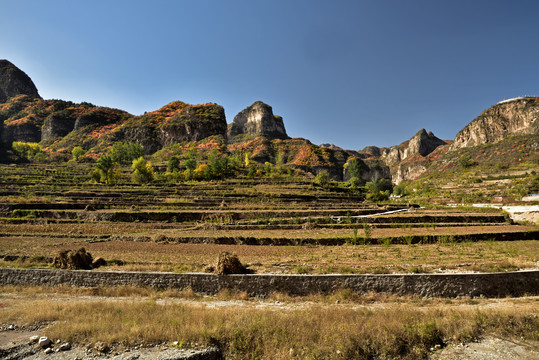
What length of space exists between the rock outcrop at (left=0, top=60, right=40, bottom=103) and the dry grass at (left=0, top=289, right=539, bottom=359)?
239321 millimetres

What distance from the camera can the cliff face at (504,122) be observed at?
319 ft

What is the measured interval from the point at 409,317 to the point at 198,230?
81.5 feet

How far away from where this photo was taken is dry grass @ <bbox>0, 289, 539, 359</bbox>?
7.40 m

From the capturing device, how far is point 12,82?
170 metres

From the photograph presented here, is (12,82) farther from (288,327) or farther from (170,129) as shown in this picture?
(288,327)

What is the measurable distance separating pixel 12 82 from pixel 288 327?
253m

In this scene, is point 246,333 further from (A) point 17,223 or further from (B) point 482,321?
(A) point 17,223

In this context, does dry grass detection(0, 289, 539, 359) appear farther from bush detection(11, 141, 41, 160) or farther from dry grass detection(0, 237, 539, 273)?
bush detection(11, 141, 41, 160)

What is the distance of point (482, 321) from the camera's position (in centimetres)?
850

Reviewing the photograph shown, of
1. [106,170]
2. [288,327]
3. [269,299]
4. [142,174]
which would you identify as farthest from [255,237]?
[106,170]

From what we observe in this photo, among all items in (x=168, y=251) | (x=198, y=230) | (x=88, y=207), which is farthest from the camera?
(x=88, y=207)

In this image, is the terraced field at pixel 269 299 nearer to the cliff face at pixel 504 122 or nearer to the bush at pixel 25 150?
the bush at pixel 25 150

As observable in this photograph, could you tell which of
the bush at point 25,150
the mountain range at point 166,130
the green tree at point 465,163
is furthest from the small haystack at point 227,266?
the bush at point 25,150

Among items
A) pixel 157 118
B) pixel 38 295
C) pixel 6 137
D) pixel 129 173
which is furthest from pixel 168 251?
pixel 6 137
